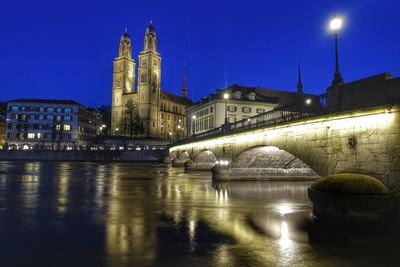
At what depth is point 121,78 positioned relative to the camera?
17262 centimetres

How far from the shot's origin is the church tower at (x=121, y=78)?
17050 cm

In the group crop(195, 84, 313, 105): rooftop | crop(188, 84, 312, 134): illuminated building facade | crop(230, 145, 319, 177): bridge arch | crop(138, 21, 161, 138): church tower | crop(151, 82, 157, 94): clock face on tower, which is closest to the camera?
crop(230, 145, 319, 177): bridge arch

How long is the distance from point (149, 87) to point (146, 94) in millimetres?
3618

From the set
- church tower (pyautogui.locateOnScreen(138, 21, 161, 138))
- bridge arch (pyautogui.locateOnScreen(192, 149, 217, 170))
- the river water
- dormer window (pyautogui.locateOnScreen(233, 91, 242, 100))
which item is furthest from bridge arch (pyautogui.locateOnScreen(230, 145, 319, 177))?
church tower (pyautogui.locateOnScreen(138, 21, 161, 138))

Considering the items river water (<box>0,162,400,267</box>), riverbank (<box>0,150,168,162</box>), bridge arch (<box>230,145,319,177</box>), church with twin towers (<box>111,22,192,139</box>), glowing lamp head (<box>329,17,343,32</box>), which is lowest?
river water (<box>0,162,400,267</box>)

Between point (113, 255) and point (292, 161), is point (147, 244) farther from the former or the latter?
point (292, 161)

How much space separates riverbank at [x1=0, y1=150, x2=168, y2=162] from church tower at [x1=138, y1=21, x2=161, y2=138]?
50.2 metres

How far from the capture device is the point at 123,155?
356ft

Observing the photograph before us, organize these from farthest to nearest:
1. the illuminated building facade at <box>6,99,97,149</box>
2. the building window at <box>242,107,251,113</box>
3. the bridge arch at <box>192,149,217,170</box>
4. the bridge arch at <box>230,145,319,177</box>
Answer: the illuminated building facade at <box>6,99,97,149</box> < the building window at <box>242,107,251,113</box> < the bridge arch at <box>192,149,217,170</box> < the bridge arch at <box>230,145,319,177</box>

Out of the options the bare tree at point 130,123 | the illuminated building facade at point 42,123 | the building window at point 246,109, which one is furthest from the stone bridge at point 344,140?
the bare tree at point 130,123

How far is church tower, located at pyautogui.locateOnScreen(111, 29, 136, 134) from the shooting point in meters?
170

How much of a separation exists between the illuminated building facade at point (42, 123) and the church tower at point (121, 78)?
36.0 meters

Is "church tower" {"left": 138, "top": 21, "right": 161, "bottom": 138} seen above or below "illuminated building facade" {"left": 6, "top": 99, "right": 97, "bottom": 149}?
above

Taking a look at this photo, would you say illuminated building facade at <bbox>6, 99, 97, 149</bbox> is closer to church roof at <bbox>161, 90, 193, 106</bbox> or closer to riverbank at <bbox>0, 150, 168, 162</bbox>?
riverbank at <bbox>0, 150, 168, 162</bbox>
